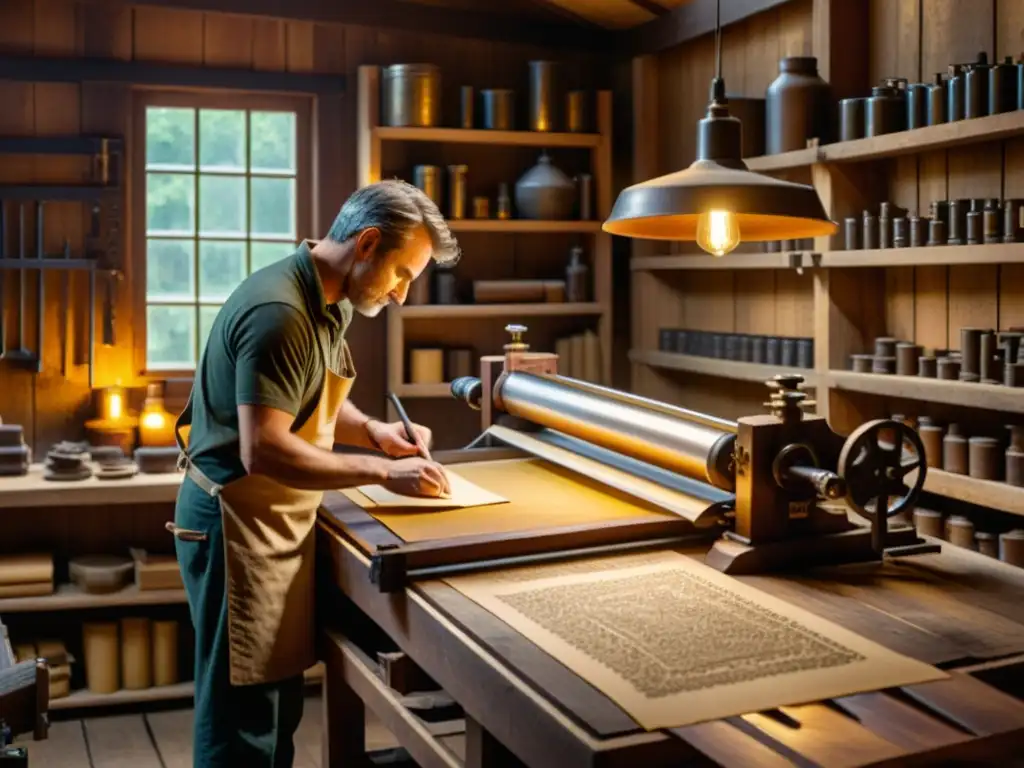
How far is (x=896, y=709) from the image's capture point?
64.8 inches

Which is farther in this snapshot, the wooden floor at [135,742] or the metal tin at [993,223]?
the wooden floor at [135,742]

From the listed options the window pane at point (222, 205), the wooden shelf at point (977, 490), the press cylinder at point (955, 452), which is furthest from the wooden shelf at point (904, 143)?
the window pane at point (222, 205)

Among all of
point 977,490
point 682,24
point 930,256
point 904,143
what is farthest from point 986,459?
point 682,24

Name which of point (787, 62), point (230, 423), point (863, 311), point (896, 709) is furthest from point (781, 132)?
point (896, 709)

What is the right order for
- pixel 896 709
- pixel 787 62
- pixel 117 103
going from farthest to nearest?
pixel 117 103 < pixel 787 62 < pixel 896 709

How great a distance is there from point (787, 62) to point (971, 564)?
7.25 ft

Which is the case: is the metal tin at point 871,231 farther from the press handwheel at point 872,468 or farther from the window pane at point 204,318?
the window pane at point 204,318

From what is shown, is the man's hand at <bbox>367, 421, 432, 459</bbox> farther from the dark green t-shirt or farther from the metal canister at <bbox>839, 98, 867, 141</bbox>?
the metal canister at <bbox>839, 98, 867, 141</bbox>

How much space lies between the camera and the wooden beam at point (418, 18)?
4934 mm

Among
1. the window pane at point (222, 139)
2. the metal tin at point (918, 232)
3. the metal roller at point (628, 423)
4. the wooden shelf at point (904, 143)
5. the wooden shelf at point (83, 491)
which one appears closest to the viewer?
the metal roller at point (628, 423)

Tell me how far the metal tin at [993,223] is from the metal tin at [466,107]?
2.32 metres

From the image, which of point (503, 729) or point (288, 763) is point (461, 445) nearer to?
point (288, 763)

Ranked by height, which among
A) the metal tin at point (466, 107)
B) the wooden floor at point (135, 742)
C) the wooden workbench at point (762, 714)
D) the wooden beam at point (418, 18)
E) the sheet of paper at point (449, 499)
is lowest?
the wooden floor at point (135, 742)

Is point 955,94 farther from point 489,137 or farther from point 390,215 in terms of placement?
point 489,137
